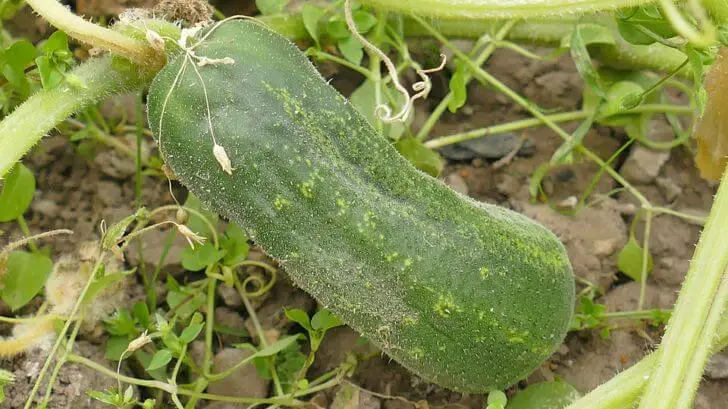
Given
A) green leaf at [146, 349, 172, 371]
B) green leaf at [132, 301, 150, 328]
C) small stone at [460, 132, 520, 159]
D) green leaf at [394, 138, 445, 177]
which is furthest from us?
small stone at [460, 132, 520, 159]

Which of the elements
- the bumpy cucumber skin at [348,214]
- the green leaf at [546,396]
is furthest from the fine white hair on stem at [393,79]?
the green leaf at [546,396]

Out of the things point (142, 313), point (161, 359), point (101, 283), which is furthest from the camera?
point (142, 313)

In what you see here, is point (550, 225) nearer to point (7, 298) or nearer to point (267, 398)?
point (267, 398)

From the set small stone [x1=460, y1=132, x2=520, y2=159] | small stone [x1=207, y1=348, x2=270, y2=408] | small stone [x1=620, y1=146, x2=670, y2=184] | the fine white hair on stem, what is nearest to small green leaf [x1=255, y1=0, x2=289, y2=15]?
the fine white hair on stem

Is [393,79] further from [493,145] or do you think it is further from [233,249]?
[493,145]

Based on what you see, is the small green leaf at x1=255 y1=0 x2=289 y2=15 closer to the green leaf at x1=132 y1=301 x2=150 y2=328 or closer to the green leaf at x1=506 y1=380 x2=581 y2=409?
the green leaf at x1=132 y1=301 x2=150 y2=328

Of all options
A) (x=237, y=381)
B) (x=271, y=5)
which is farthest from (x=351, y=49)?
(x=237, y=381)

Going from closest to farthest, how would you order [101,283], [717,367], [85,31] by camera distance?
[85,31] < [101,283] < [717,367]
